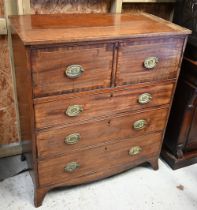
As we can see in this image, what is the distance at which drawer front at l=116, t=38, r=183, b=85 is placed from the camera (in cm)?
133

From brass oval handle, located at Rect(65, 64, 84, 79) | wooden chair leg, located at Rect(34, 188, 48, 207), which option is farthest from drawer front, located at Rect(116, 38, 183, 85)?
wooden chair leg, located at Rect(34, 188, 48, 207)

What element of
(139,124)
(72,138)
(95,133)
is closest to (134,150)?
(139,124)

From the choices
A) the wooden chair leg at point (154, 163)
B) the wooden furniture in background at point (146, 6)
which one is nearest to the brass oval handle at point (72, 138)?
the wooden chair leg at point (154, 163)

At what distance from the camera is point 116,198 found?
170cm

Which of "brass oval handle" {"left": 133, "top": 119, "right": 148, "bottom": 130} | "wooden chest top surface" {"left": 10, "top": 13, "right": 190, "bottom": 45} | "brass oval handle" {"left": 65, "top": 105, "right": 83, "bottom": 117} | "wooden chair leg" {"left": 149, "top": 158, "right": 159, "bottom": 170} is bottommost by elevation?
"wooden chair leg" {"left": 149, "top": 158, "right": 159, "bottom": 170}

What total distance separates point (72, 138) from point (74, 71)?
400mm

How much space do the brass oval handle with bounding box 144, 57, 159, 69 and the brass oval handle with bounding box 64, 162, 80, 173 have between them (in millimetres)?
686

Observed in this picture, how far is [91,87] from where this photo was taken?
1337 mm

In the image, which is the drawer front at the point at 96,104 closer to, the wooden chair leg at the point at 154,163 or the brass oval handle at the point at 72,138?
the brass oval handle at the point at 72,138

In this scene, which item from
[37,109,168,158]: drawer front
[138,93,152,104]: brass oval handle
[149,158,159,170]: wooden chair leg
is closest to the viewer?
[37,109,168,158]: drawer front

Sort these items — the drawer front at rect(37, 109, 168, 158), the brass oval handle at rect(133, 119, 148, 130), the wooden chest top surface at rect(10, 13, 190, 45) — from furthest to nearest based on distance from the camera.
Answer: the brass oval handle at rect(133, 119, 148, 130) → the drawer front at rect(37, 109, 168, 158) → the wooden chest top surface at rect(10, 13, 190, 45)

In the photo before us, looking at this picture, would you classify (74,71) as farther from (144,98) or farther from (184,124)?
(184,124)

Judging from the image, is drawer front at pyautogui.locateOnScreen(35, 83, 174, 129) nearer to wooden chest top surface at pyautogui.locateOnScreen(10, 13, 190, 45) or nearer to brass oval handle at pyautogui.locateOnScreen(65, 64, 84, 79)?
brass oval handle at pyautogui.locateOnScreen(65, 64, 84, 79)

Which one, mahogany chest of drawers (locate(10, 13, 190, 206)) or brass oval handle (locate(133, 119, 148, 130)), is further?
brass oval handle (locate(133, 119, 148, 130))
